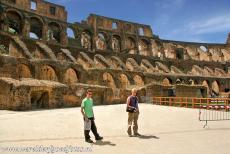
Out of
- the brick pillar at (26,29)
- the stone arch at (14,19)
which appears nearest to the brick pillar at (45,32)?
the brick pillar at (26,29)

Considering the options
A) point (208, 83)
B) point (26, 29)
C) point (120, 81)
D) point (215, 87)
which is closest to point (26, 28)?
point (26, 29)

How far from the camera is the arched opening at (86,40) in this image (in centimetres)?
4624

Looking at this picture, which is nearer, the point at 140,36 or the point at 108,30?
the point at 108,30

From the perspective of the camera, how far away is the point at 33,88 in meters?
18.8

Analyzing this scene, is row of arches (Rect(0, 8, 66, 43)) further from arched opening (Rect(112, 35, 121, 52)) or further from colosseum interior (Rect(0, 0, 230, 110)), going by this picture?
arched opening (Rect(112, 35, 121, 52))

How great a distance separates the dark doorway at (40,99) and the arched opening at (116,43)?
101 ft

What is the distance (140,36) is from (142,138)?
45.5 metres

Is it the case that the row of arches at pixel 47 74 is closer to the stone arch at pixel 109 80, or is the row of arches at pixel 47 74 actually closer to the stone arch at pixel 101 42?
the stone arch at pixel 109 80

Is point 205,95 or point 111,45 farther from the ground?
point 111,45

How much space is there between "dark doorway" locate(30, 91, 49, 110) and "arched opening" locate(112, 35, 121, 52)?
101ft

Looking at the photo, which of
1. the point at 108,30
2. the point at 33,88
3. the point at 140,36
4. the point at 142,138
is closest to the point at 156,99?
the point at 33,88

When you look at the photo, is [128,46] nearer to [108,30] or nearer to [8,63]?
[108,30]

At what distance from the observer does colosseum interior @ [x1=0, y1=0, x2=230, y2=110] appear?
20812 millimetres

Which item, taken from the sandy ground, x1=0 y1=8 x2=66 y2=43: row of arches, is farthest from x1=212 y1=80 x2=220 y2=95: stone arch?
the sandy ground
